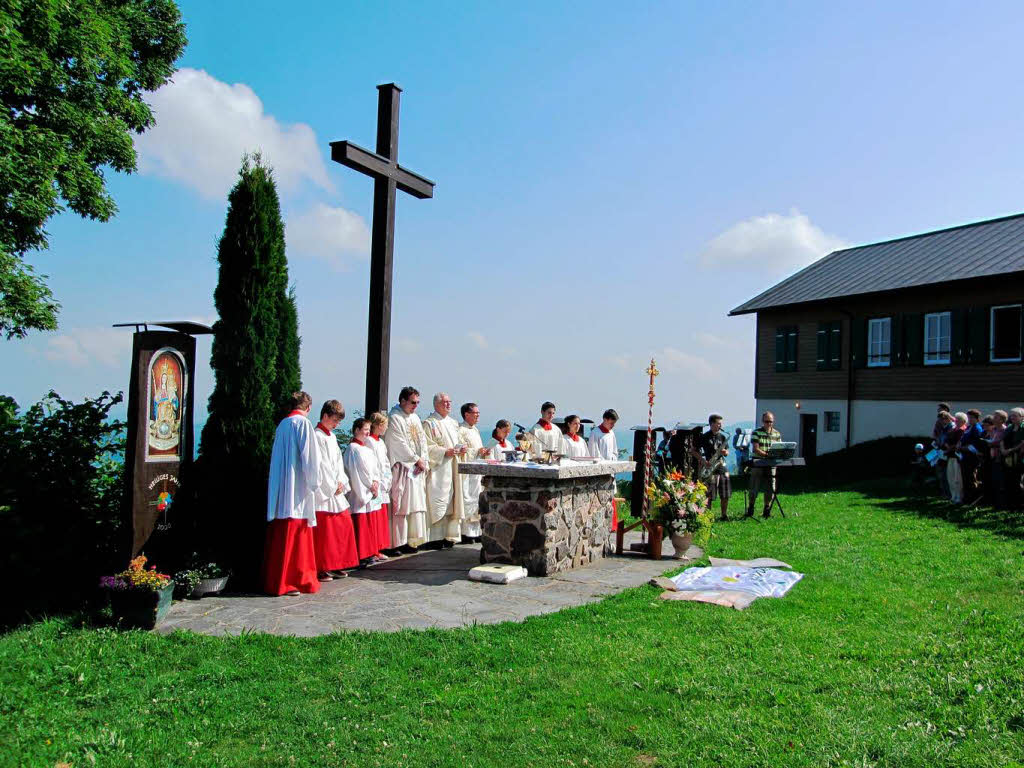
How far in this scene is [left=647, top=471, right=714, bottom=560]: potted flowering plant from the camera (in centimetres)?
959

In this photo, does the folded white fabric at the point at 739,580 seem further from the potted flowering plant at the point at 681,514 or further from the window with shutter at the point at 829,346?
the window with shutter at the point at 829,346

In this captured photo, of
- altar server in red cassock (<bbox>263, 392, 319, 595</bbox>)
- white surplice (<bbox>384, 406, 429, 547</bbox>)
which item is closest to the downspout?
white surplice (<bbox>384, 406, 429, 547</bbox>)

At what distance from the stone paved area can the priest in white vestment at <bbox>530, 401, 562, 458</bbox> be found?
309cm

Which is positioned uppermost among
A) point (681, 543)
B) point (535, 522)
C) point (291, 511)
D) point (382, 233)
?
point (382, 233)

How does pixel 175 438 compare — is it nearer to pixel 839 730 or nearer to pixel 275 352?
pixel 275 352

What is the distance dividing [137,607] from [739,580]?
211 inches

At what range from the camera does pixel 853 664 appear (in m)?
5.47

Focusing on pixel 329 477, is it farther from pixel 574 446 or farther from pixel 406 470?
pixel 574 446

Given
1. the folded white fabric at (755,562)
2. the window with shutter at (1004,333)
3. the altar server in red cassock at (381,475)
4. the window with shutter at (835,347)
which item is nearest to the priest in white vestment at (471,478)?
the altar server in red cassock at (381,475)

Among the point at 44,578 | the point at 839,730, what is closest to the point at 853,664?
the point at 839,730

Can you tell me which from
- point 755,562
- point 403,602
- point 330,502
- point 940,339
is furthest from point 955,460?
point 330,502

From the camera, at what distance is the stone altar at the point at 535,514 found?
847 cm

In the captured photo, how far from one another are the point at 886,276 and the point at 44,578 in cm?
2424

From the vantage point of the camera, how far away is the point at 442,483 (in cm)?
1031
